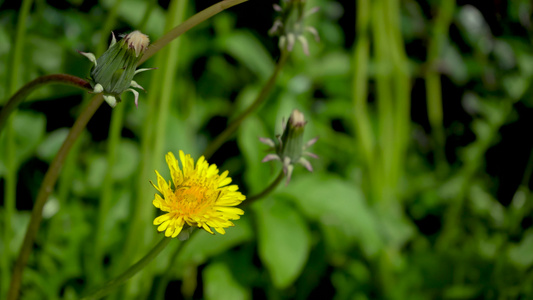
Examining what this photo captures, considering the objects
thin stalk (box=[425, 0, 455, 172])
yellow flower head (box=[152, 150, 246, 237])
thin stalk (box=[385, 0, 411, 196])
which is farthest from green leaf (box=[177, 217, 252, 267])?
thin stalk (box=[425, 0, 455, 172])

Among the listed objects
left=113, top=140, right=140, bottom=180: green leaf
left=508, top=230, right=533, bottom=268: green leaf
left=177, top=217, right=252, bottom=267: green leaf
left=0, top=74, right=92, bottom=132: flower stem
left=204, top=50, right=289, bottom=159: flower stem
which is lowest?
left=508, top=230, right=533, bottom=268: green leaf

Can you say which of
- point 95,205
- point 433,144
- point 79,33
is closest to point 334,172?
point 433,144

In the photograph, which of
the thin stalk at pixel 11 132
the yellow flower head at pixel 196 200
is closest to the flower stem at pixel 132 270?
the yellow flower head at pixel 196 200

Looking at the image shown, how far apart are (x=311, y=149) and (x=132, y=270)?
2.40ft

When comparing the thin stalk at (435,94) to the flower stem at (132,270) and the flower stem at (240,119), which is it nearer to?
the flower stem at (240,119)

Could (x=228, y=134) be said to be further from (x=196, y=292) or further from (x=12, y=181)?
(x=196, y=292)

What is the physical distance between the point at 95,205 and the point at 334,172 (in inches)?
24.2

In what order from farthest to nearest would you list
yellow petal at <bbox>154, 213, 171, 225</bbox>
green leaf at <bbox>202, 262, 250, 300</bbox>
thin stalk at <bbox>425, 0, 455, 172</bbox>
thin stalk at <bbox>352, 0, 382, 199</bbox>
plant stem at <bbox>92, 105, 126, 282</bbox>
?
thin stalk at <bbox>425, 0, 455, 172</bbox> < thin stalk at <bbox>352, 0, 382, 199</bbox> < green leaf at <bbox>202, 262, 250, 300</bbox> < plant stem at <bbox>92, 105, 126, 282</bbox> < yellow petal at <bbox>154, 213, 171, 225</bbox>

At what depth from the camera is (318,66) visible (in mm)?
1239

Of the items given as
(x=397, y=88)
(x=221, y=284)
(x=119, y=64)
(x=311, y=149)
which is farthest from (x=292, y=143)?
(x=397, y=88)

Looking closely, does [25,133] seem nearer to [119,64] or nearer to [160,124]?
[160,124]

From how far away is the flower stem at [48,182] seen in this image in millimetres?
456

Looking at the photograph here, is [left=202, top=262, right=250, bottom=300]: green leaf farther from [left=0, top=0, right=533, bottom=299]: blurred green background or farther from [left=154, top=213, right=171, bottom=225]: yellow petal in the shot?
[left=154, top=213, right=171, bottom=225]: yellow petal

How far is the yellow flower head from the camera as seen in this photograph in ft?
1.39
